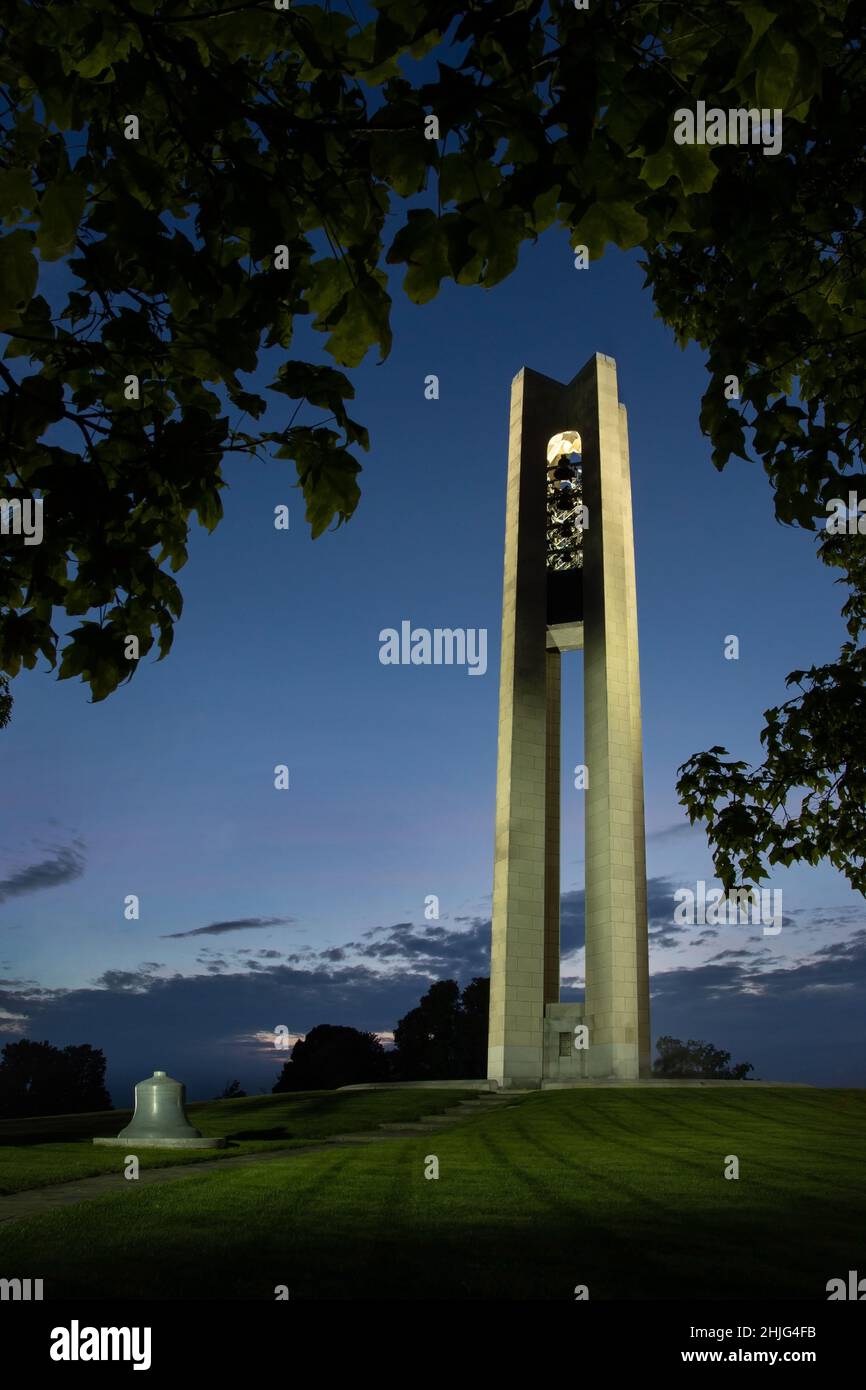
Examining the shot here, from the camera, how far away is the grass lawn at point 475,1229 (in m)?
8.00

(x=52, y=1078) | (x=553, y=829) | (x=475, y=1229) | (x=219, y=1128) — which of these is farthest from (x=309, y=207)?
(x=52, y=1078)

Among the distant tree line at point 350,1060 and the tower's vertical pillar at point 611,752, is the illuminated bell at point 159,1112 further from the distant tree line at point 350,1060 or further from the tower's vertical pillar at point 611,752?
the distant tree line at point 350,1060

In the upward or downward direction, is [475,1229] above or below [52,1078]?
above

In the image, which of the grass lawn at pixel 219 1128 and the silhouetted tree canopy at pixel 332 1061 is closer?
the grass lawn at pixel 219 1128

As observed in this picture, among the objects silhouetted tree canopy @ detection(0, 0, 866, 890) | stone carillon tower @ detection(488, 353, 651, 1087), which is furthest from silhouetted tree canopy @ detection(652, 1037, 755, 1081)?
silhouetted tree canopy @ detection(0, 0, 866, 890)

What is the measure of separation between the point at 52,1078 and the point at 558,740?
49.5m

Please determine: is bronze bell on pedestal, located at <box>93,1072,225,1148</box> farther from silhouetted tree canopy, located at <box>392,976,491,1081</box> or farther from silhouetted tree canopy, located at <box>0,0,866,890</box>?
silhouetted tree canopy, located at <box>392,976,491,1081</box>

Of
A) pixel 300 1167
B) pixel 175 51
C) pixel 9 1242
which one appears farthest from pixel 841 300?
pixel 300 1167

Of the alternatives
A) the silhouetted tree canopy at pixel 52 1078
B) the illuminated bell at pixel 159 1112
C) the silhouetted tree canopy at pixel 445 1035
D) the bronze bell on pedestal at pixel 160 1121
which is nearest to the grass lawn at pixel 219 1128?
the bronze bell on pedestal at pixel 160 1121

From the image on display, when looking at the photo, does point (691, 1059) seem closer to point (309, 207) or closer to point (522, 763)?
point (522, 763)

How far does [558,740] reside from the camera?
52.2 meters

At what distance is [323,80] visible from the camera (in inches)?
203

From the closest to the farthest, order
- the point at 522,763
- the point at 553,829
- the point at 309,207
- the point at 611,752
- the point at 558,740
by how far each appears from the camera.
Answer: the point at 309,207, the point at 611,752, the point at 522,763, the point at 553,829, the point at 558,740

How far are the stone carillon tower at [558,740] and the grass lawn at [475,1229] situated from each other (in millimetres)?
25699
